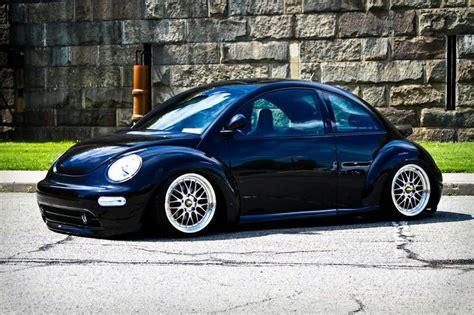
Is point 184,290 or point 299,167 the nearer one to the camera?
point 184,290

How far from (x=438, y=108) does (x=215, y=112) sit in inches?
392

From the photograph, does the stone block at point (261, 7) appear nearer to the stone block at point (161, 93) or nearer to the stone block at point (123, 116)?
the stone block at point (161, 93)

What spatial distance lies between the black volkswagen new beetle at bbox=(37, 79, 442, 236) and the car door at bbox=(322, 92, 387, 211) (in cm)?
1

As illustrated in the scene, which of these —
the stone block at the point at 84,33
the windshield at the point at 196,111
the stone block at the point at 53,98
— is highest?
the stone block at the point at 84,33

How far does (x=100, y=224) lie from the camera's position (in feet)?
28.4

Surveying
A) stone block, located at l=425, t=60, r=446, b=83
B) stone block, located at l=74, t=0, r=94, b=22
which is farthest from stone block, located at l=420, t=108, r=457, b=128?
stone block, located at l=74, t=0, r=94, b=22

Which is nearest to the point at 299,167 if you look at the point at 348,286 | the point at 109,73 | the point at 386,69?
the point at 348,286

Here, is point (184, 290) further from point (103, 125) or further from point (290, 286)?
point (103, 125)

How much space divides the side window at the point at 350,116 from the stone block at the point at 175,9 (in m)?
9.57

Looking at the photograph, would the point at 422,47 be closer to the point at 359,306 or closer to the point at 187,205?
the point at 187,205

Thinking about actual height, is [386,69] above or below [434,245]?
above

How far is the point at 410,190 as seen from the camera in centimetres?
1002

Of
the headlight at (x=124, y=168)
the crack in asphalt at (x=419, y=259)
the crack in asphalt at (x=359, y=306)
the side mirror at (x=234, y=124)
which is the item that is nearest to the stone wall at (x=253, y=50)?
the crack in asphalt at (x=419, y=259)

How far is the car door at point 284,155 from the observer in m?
9.19
